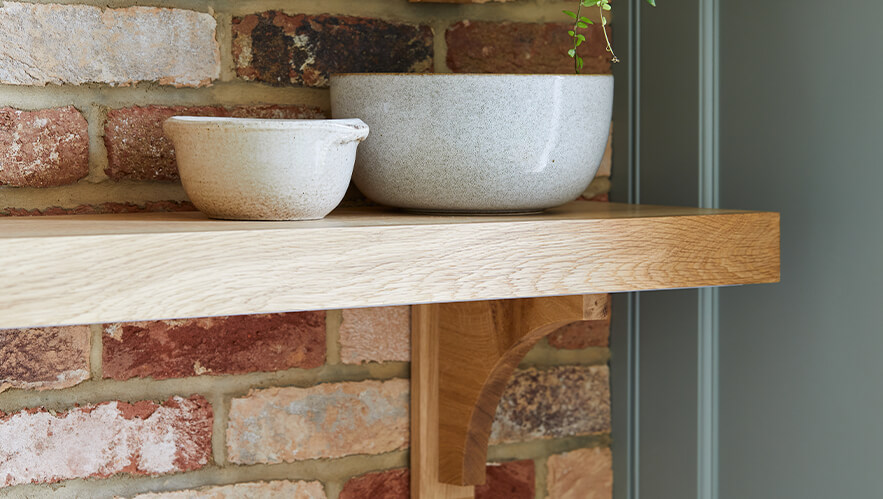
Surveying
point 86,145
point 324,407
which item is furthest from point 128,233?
point 324,407

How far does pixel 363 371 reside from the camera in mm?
919

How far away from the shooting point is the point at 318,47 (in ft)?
2.84

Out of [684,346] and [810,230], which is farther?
[684,346]

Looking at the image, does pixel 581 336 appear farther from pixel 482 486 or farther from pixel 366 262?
pixel 366 262

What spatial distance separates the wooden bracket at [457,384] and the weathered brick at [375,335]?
0.04 feet

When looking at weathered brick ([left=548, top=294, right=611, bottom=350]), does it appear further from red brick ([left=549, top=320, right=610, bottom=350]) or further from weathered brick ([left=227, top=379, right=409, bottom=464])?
weathered brick ([left=227, top=379, right=409, bottom=464])

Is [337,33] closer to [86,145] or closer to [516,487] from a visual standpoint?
[86,145]

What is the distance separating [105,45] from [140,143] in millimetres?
92

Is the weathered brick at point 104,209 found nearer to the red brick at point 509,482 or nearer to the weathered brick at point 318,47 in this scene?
the weathered brick at point 318,47

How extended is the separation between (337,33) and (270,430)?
15.8 inches

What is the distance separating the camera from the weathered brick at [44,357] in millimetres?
795

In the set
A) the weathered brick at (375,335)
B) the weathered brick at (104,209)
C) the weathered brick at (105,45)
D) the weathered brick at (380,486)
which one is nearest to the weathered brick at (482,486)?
the weathered brick at (380,486)

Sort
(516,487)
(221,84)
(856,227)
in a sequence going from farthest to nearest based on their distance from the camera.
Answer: (516,487) < (221,84) < (856,227)

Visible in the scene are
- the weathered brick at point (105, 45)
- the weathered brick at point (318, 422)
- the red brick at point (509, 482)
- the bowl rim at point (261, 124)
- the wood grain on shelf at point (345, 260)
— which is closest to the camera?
the wood grain on shelf at point (345, 260)
